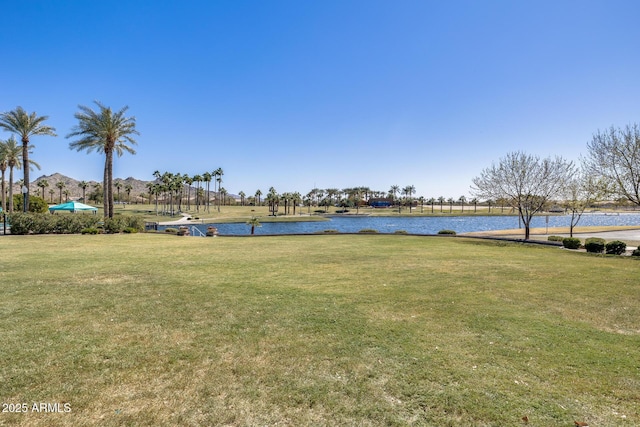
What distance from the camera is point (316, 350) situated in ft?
17.9

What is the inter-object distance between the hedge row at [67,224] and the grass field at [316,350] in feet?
63.0

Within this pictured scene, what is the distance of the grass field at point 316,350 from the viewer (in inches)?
154

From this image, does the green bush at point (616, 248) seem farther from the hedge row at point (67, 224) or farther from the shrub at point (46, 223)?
the shrub at point (46, 223)

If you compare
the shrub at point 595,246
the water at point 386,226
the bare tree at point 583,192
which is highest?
the bare tree at point 583,192

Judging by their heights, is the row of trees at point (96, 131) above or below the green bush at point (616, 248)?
above

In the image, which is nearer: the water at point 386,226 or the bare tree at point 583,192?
the bare tree at point 583,192

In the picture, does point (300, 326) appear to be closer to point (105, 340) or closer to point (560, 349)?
point (105, 340)

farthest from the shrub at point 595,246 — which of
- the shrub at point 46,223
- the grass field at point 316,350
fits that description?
the shrub at point 46,223

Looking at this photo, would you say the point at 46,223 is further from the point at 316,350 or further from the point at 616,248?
the point at 616,248

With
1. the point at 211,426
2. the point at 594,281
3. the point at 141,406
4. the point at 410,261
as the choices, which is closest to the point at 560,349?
the point at 211,426

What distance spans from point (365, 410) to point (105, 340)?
15.3ft

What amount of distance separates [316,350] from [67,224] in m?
29.9

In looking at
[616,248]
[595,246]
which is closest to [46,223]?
[595,246]

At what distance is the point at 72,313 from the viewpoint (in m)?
6.97
